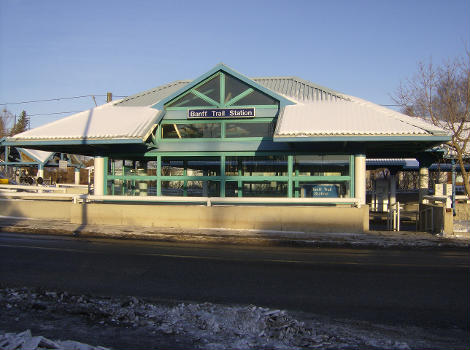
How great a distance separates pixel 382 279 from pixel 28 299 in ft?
20.2

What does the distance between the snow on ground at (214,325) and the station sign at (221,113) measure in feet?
35.5

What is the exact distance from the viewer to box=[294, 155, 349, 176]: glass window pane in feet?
51.3

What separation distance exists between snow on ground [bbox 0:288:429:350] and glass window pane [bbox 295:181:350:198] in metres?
10.2

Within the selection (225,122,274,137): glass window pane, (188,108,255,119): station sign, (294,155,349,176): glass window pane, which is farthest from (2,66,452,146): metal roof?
(294,155,349,176): glass window pane

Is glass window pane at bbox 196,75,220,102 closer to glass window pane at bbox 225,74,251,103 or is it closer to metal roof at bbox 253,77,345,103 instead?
glass window pane at bbox 225,74,251,103

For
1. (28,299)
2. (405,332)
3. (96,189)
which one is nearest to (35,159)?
(96,189)

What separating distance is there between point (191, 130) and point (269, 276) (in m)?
9.61

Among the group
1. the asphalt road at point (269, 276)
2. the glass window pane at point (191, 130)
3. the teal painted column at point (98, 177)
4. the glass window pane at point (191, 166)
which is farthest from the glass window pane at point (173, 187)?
the asphalt road at point (269, 276)

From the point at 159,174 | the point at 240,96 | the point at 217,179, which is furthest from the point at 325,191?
the point at 159,174

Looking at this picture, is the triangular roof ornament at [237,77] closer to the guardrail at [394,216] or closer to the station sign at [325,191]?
the station sign at [325,191]

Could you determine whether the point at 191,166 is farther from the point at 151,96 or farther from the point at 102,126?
the point at 151,96

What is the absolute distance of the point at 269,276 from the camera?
822 centimetres

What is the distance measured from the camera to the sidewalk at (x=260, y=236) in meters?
12.6

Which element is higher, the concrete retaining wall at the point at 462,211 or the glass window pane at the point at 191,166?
the glass window pane at the point at 191,166
